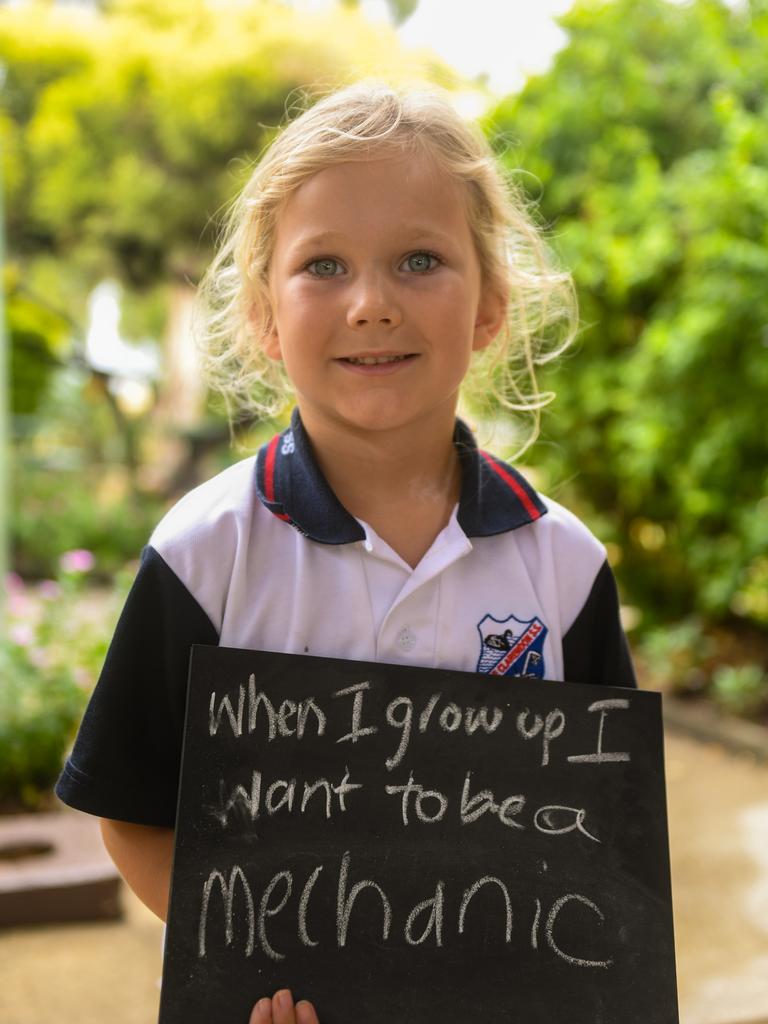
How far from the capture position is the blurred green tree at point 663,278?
5.27 m

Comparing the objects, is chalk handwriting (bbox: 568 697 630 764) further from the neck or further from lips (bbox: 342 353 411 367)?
lips (bbox: 342 353 411 367)

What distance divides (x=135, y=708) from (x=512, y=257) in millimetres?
847

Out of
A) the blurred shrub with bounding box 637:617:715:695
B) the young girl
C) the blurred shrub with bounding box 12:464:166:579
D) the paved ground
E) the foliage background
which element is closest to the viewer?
the young girl

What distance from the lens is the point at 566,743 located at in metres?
1.48

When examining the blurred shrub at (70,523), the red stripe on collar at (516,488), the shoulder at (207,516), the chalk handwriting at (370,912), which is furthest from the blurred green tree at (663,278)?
the blurred shrub at (70,523)

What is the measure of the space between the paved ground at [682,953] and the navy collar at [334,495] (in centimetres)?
204

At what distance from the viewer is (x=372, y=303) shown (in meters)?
1.42

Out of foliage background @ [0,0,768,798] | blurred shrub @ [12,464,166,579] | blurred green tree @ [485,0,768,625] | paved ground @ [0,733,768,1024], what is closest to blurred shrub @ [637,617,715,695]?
foliage background @ [0,0,768,798]

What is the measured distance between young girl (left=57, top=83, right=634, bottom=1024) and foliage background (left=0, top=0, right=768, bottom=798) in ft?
1.39

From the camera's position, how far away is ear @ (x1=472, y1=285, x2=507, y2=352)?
1678 millimetres

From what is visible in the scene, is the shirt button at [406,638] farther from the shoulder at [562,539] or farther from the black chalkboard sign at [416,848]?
the shoulder at [562,539]

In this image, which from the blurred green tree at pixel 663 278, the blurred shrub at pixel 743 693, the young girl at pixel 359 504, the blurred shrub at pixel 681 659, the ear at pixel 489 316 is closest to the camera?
the young girl at pixel 359 504

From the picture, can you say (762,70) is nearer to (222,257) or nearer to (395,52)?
(222,257)

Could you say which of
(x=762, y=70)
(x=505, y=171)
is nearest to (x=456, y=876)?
(x=505, y=171)
